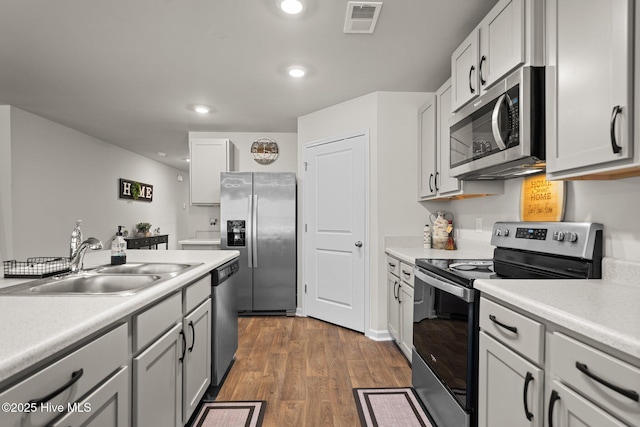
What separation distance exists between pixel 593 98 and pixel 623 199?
1.74 ft

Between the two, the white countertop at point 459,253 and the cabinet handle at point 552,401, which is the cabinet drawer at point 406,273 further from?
the cabinet handle at point 552,401

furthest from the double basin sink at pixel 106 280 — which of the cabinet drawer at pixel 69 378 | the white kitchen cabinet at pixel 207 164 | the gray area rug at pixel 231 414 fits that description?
the white kitchen cabinet at pixel 207 164

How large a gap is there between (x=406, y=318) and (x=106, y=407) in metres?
2.04

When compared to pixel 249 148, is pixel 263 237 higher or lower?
lower

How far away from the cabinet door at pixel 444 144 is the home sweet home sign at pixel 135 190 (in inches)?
220

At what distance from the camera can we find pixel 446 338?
1715 millimetres

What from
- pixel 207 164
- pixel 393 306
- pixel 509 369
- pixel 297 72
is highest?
pixel 297 72

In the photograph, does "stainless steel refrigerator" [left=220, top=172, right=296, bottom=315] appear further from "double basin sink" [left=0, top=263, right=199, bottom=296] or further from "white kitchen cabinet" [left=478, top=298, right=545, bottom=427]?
"white kitchen cabinet" [left=478, top=298, right=545, bottom=427]

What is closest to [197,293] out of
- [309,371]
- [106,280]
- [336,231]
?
Result: [106,280]

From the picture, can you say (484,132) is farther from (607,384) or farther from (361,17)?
(607,384)

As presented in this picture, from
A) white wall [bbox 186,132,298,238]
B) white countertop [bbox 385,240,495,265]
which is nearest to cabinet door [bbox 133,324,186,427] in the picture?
white countertop [bbox 385,240,495,265]

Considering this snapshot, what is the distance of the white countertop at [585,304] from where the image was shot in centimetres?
83

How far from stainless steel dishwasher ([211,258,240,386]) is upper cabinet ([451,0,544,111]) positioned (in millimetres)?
1937

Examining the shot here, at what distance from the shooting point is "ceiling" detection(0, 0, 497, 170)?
2.04 m
